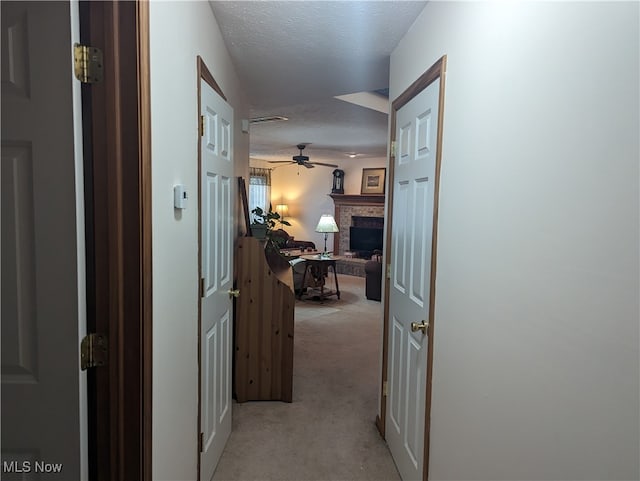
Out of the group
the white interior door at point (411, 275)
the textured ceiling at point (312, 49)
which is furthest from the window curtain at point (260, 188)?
the white interior door at point (411, 275)

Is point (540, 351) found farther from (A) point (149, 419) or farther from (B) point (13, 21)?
(B) point (13, 21)

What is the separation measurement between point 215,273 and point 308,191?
7543mm

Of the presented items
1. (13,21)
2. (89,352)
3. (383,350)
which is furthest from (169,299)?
(383,350)

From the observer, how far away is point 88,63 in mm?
1004

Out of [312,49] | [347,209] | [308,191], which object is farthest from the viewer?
[308,191]

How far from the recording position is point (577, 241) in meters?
0.85

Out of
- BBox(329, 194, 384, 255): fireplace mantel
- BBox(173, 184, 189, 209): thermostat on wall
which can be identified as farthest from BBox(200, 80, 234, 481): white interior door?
BBox(329, 194, 384, 255): fireplace mantel

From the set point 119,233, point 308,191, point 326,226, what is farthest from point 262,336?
point 308,191

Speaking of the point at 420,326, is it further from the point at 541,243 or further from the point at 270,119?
the point at 270,119

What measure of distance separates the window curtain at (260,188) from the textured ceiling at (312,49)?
5117 mm

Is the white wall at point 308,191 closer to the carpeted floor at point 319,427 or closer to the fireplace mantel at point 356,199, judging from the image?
the fireplace mantel at point 356,199

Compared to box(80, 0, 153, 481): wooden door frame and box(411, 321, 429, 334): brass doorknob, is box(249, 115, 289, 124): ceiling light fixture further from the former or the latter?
box(80, 0, 153, 481): wooden door frame

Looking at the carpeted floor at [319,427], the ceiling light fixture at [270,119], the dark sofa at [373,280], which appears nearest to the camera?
the carpeted floor at [319,427]

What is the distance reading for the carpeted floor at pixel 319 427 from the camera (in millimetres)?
2172
